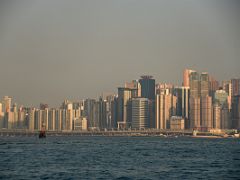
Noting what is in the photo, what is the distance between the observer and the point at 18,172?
180 feet

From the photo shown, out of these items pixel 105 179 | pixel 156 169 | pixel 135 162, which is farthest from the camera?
pixel 135 162

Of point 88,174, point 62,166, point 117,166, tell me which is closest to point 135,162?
point 117,166

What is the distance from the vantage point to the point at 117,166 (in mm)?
60750

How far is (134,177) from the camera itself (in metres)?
50.5

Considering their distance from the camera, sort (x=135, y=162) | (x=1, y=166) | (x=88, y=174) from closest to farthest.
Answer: (x=88, y=174) < (x=1, y=166) < (x=135, y=162)

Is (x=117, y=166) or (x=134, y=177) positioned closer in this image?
(x=134, y=177)

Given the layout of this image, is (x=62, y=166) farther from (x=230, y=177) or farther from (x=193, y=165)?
(x=230, y=177)

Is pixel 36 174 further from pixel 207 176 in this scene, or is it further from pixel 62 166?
pixel 207 176

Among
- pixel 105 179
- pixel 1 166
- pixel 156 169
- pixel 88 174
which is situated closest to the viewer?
pixel 105 179

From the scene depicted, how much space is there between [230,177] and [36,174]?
17.1 metres

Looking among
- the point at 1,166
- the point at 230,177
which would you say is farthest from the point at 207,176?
the point at 1,166

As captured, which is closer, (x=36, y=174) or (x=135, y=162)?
(x=36, y=174)

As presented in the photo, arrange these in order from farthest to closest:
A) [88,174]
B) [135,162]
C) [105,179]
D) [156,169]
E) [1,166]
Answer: [135,162]
[1,166]
[156,169]
[88,174]
[105,179]

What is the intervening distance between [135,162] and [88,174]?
1381 centimetres
